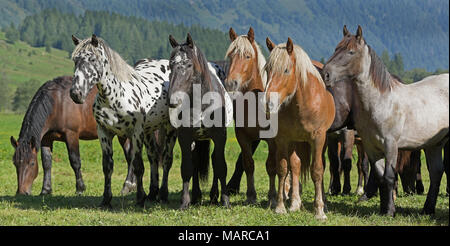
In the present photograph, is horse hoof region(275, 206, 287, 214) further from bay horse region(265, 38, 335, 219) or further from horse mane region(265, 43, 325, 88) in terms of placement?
horse mane region(265, 43, 325, 88)

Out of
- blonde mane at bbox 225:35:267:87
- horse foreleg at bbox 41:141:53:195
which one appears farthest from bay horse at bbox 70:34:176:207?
horse foreleg at bbox 41:141:53:195

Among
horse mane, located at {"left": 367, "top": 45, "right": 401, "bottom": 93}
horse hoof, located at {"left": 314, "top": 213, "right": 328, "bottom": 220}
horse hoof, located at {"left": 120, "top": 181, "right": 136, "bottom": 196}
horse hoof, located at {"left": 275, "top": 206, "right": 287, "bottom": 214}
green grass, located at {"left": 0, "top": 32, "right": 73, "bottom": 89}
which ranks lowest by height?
horse hoof, located at {"left": 120, "top": 181, "right": 136, "bottom": 196}

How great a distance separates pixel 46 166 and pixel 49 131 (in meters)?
0.85

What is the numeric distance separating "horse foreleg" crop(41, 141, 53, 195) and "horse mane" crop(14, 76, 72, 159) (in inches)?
40.0

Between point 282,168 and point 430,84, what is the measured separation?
283 cm

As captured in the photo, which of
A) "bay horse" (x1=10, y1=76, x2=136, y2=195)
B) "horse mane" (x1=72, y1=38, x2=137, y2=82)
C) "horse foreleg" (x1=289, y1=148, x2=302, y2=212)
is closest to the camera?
"horse mane" (x1=72, y1=38, x2=137, y2=82)

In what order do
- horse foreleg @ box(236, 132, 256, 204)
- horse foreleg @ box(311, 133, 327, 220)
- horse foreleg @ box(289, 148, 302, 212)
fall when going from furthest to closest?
horse foreleg @ box(236, 132, 256, 204)
horse foreleg @ box(289, 148, 302, 212)
horse foreleg @ box(311, 133, 327, 220)

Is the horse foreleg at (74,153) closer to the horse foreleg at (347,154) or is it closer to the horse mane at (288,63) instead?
the horse foreleg at (347,154)

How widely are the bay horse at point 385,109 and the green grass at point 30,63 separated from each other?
351 feet

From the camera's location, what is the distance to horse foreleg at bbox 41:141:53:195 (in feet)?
37.2

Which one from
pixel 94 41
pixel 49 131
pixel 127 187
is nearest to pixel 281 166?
pixel 94 41

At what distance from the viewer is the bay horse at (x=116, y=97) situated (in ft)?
25.2

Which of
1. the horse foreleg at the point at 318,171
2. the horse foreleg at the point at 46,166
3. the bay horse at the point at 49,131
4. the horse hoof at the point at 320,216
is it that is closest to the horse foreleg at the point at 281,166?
the horse foreleg at the point at 318,171
